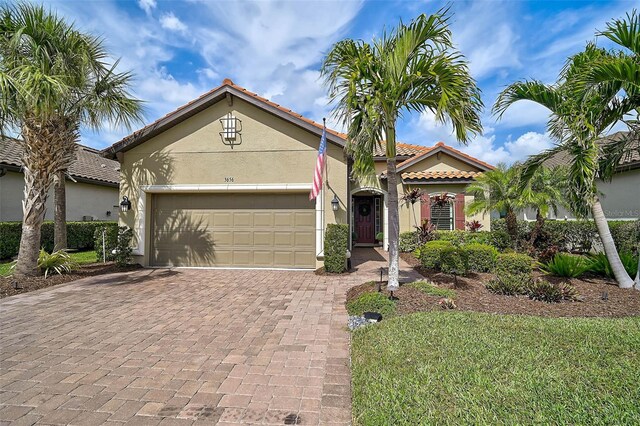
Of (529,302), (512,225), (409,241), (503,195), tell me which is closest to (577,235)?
(512,225)

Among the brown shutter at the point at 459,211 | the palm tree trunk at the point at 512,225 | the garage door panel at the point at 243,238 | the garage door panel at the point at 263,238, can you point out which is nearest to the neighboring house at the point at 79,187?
the garage door panel at the point at 243,238

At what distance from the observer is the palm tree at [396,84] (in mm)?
5848

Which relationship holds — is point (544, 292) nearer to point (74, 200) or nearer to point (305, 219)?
point (305, 219)

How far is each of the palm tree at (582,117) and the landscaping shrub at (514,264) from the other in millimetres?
1594

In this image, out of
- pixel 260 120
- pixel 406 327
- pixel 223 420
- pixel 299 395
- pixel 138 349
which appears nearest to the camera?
pixel 223 420

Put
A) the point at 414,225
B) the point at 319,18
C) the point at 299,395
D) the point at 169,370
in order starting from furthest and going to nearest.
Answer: the point at 414,225
the point at 319,18
the point at 169,370
the point at 299,395

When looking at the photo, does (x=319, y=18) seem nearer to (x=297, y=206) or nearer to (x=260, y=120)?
(x=260, y=120)

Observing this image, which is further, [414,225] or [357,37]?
[414,225]

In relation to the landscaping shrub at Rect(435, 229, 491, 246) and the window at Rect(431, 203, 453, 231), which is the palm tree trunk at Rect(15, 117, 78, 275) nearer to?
the landscaping shrub at Rect(435, 229, 491, 246)

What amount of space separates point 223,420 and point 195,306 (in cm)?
394

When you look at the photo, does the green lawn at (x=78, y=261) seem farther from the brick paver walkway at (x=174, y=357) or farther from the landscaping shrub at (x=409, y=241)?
the landscaping shrub at (x=409, y=241)

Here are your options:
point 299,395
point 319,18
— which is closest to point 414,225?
point 319,18

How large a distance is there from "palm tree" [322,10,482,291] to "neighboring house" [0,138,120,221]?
10.2m

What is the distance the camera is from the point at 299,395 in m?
3.18
